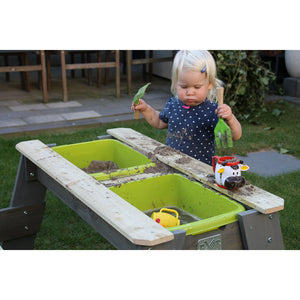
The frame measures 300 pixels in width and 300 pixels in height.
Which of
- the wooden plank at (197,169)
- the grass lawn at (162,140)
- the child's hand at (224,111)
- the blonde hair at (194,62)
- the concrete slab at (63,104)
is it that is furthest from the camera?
the concrete slab at (63,104)

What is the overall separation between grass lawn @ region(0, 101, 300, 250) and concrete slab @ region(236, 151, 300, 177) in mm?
101

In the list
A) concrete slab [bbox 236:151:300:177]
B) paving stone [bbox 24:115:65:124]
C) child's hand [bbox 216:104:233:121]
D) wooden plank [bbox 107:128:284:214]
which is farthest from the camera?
paving stone [bbox 24:115:65:124]

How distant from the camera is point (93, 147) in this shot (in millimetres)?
2562

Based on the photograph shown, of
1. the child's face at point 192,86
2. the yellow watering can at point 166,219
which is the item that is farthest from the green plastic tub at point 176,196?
the child's face at point 192,86

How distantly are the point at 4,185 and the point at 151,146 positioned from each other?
160 centimetres

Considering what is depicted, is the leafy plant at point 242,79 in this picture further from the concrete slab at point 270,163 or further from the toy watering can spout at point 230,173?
the toy watering can spout at point 230,173

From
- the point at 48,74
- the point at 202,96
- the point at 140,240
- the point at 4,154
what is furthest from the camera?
the point at 48,74

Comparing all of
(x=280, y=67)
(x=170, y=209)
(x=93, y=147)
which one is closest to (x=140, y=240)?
(x=170, y=209)

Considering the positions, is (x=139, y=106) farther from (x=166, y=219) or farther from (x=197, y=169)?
(x=166, y=219)

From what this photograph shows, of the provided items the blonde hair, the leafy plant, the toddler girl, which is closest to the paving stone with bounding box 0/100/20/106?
the leafy plant

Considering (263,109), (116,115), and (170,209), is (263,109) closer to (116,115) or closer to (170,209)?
(116,115)

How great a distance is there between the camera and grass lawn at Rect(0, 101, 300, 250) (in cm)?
281

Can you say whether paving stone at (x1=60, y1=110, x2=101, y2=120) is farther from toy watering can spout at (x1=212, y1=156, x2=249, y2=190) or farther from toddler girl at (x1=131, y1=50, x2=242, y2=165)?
toy watering can spout at (x1=212, y1=156, x2=249, y2=190)

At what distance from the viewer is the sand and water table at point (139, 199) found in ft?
4.93
